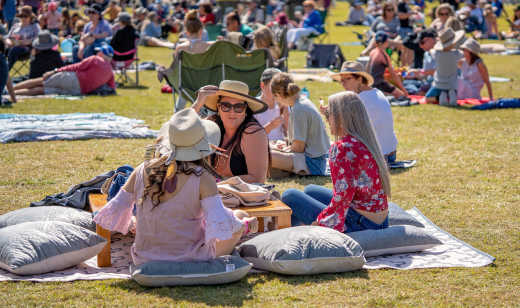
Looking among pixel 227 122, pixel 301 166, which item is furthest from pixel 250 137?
pixel 301 166

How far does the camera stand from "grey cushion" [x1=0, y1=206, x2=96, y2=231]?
504cm

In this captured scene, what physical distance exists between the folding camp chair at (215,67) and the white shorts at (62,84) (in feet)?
10.4

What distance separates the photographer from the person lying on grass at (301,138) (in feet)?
23.7

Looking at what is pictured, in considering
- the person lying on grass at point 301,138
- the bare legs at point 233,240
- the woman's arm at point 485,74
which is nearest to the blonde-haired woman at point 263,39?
the woman's arm at point 485,74

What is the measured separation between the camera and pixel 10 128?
9523 millimetres

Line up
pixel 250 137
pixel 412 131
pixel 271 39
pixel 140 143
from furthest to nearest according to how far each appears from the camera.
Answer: pixel 271 39
pixel 412 131
pixel 140 143
pixel 250 137

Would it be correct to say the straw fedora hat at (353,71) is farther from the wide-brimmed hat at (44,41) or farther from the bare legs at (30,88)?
the wide-brimmed hat at (44,41)

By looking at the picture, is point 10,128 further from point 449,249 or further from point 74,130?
point 449,249

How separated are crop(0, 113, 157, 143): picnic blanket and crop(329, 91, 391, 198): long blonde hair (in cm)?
487

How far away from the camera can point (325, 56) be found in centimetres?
1764

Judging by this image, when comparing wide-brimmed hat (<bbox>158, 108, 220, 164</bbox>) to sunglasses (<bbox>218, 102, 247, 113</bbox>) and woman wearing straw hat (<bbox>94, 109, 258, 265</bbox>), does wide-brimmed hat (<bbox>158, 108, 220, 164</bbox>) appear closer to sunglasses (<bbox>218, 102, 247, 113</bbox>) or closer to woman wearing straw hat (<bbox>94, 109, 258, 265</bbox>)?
woman wearing straw hat (<bbox>94, 109, 258, 265</bbox>)

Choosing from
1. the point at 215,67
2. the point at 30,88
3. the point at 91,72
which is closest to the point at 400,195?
the point at 215,67

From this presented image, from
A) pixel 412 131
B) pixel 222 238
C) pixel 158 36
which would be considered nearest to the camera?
pixel 222 238

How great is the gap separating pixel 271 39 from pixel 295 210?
6.57 meters
